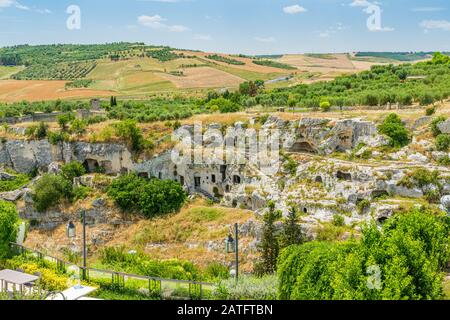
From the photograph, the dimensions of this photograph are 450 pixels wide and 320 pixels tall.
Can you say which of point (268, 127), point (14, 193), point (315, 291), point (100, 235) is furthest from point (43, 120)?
point (315, 291)

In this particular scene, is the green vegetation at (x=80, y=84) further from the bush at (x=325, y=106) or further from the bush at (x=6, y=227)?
the bush at (x=6, y=227)

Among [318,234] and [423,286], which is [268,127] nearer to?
[318,234]

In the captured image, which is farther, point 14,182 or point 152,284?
point 14,182

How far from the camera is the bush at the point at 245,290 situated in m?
18.0

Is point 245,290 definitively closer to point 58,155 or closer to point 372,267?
point 372,267

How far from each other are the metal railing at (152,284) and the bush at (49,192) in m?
17.9

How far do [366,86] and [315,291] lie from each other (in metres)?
43.1

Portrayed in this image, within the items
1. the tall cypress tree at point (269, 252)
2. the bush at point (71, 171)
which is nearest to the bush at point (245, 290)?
the tall cypress tree at point (269, 252)

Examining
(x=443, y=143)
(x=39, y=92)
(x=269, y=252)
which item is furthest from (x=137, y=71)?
(x=269, y=252)

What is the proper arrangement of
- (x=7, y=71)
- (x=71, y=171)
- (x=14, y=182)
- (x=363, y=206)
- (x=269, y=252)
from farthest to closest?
(x=7, y=71)
(x=14, y=182)
(x=71, y=171)
(x=363, y=206)
(x=269, y=252)

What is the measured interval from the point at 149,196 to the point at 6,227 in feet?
45.4

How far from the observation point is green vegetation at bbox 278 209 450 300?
14664 millimetres

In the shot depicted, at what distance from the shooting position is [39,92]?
81.3 m

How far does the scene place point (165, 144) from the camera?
4284 cm
